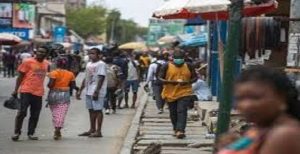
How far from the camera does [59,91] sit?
1270 centimetres

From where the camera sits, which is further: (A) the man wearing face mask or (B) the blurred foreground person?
(A) the man wearing face mask

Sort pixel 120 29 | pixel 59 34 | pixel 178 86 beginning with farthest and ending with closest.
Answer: pixel 120 29 < pixel 59 34 < pixel 178 86

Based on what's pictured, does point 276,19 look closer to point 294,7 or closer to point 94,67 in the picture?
point 294,7

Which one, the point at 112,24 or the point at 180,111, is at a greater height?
the point at 180,111

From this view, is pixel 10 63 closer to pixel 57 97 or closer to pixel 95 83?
pixel 95 83

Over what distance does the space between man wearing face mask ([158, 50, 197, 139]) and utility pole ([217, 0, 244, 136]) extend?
615 cm

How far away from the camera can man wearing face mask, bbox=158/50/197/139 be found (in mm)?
12398

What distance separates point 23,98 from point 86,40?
96.9 m

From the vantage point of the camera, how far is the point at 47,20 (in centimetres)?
9325

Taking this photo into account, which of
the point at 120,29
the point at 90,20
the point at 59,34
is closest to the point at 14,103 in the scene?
the point at 59,34

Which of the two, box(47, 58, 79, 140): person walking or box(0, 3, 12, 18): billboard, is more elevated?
box(0, 3, 12, 18): billboard

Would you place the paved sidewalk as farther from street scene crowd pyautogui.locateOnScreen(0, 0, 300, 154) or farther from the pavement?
the pavement

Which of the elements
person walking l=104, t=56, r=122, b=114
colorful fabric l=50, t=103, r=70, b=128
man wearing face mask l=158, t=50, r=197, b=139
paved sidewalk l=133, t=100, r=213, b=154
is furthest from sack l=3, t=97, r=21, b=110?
person walking l=104, t=56, r=122, b=114

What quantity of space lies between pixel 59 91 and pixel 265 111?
9.79 m
